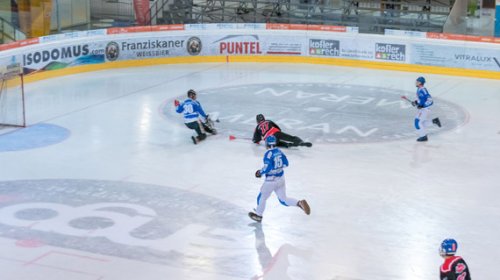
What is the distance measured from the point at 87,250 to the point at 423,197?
7315 mm

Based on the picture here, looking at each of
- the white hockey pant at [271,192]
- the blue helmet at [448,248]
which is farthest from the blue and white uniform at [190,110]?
the blue helmet at [448,248]

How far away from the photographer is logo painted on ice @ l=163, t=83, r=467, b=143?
988 inches

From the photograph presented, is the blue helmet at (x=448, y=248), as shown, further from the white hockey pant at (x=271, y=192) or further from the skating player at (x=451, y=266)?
the white hockey pant at (x=271, y=192)

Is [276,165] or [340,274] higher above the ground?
[276,165]

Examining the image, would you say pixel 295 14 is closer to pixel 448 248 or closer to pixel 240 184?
pixel 240 184

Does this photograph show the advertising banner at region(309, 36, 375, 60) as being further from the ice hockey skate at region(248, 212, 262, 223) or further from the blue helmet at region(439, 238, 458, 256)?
the blue helmet at region(439, 238, 458, 256)

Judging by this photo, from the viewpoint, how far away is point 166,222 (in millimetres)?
17594

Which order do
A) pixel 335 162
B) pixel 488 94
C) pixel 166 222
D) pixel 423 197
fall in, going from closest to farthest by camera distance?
pixel 166 222 → pixel 423 197 → pixel 335 162 → pixel 488 94

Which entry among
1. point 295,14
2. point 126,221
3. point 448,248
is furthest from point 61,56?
point 448,248

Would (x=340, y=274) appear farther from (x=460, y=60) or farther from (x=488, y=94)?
(x=460, y=60)

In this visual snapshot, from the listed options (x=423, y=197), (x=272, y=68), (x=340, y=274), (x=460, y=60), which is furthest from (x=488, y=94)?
(x=340, y=274)

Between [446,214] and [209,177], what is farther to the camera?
[209,177]

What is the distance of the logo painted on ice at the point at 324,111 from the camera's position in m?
25.1

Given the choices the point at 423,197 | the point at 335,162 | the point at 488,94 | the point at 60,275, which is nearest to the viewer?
the point at 60,275
